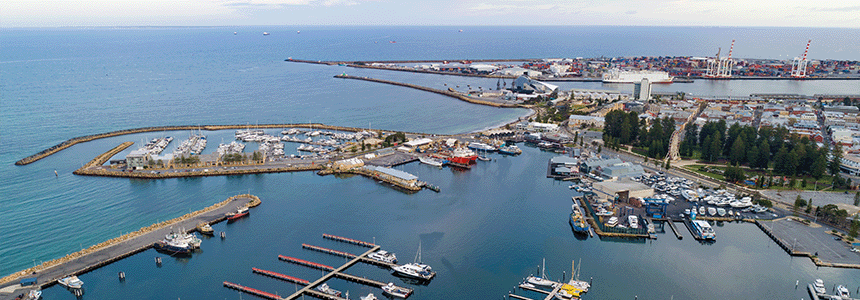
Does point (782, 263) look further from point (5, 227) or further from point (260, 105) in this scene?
point (260, 105)

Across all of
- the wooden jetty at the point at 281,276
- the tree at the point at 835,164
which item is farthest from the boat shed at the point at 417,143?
the tree at the point at 835,164

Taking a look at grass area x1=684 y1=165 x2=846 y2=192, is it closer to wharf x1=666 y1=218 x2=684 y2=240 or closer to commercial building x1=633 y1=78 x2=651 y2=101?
wharf x1=666 y1=218 x2=684 y2=240

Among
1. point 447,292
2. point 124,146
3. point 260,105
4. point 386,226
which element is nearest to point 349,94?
point 260,105

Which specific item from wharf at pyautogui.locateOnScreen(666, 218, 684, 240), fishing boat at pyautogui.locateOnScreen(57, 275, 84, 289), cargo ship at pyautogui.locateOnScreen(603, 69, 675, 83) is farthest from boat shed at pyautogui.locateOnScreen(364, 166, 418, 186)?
cargo ship at pyautogui.locateOnScreen(603, 69, 675, 83)

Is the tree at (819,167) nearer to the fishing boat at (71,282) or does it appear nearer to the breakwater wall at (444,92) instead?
the breakwater wall at (444,92)

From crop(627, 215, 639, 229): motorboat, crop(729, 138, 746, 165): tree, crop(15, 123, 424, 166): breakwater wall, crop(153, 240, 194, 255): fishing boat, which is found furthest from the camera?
crop(15, 123, 424, 166): breakwater wall
